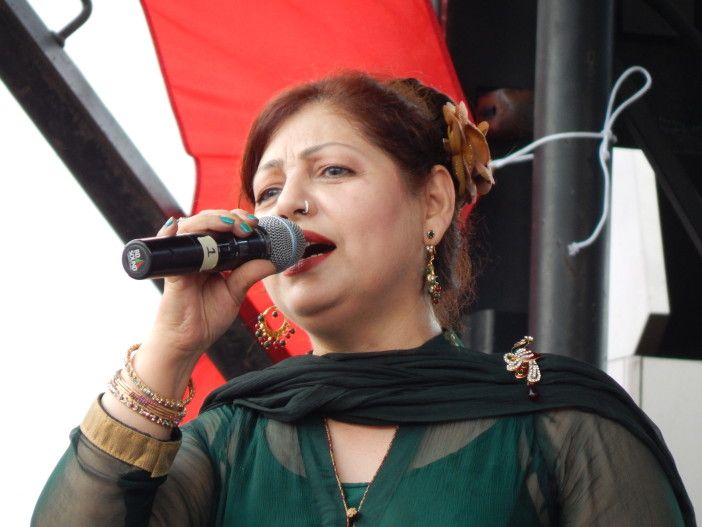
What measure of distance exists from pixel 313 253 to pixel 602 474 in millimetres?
478

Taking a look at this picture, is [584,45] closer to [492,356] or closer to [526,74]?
[526,74]

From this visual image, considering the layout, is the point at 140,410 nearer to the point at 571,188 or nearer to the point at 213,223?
the point at 213,223

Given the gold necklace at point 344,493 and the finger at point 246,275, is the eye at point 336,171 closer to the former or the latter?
the finger at point 246,275

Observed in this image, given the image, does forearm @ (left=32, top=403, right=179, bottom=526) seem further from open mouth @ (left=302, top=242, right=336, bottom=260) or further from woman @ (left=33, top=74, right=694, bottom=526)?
open mouth @ (left=302, top=242, right=336, bottom=260)

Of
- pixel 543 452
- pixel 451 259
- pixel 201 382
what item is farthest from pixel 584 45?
pixel 201 382

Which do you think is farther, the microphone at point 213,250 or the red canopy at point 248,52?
the red canopy at point 248,52

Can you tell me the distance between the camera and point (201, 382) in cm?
314

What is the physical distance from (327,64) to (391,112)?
1.19 m

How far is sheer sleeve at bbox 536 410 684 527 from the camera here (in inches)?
60.9

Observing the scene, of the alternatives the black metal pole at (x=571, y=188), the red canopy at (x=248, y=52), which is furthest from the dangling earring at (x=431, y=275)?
the red canopy at (x=248, y=52)

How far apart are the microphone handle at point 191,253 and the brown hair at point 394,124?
1.12 ft

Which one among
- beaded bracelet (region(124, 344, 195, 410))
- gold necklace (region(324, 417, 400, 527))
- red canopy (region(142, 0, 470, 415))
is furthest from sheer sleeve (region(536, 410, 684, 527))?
red canopy (region(142, 0, 470, 415))

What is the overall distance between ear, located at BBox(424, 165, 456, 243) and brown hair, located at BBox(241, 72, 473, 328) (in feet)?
0.06

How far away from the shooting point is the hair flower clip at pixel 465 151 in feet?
6.40
